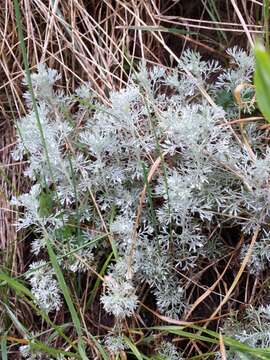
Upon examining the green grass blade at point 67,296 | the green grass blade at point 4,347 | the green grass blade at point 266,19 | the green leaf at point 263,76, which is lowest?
the green grass blade at point 4,347

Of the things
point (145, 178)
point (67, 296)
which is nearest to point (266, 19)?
point (145, 178)

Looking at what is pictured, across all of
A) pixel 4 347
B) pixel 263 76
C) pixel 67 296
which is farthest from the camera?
pixel 4 347

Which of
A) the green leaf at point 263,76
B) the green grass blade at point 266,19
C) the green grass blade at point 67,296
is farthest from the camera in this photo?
the green grass blade at point 266,19

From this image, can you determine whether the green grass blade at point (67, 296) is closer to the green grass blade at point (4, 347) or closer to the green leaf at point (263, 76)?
the green grass blade at point (4, 347)

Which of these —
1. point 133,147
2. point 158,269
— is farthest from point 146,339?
point 133,147

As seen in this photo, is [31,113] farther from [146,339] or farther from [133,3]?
[146,339]

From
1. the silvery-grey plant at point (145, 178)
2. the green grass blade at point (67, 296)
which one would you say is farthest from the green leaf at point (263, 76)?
the green grass blade at point (67, 296)

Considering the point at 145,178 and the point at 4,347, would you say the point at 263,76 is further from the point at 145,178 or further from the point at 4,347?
the point at 4,347

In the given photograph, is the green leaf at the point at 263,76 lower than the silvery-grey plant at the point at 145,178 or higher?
higher
